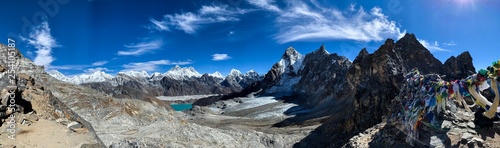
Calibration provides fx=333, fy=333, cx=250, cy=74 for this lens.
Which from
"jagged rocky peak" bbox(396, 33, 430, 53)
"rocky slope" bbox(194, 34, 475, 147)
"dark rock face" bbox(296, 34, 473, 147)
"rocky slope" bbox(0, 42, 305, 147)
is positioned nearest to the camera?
"rocky slope" bbox(0, 42, 305, 147)

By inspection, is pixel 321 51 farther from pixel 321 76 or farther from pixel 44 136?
pixel 44 136

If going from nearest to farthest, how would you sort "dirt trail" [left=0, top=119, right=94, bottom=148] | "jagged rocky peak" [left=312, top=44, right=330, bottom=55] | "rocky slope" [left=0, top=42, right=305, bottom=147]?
"dirt trail" [left=0, top=119, right=94, bottom=148], "rocky slope" [left=0, top=42, right=305, bottom=147], "jagged rocky peak" [left=312, top=44, right=330, bottom=55]

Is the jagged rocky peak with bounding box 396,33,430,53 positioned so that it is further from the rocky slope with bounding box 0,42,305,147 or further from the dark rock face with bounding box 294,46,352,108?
the rocky slope with bounding box 0,42,305,147

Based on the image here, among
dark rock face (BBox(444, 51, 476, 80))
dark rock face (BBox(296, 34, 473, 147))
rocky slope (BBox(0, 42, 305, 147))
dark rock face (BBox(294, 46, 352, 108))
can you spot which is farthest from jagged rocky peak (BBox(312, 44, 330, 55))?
rocky slope (BBox(0, 42, 305, 147))

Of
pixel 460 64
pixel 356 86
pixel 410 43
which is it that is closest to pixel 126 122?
pixel 356 86

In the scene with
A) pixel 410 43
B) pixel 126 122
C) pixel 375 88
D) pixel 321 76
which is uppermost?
pixel 410 43

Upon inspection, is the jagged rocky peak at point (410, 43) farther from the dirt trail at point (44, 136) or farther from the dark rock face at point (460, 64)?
the dirt trail at point (44, 136)

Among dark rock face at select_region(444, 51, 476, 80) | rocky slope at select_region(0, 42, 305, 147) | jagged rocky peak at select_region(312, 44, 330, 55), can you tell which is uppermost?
jagged rocky peak at select_region(312, 44, 330, 55)

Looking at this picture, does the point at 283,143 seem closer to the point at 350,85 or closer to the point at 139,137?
the point at 139,137

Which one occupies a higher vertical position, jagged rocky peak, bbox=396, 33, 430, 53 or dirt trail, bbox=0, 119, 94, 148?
jagged rocky peak, bbox=396, 33, 430, 53

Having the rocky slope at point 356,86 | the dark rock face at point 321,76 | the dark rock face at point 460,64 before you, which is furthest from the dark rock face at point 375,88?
the dark rock face at point 321,76

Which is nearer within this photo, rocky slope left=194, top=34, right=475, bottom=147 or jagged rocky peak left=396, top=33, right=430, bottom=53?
rocky slope left=194, top=34, right=475, bottom=147

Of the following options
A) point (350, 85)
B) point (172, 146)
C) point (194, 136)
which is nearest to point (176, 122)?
point (194, 136)
